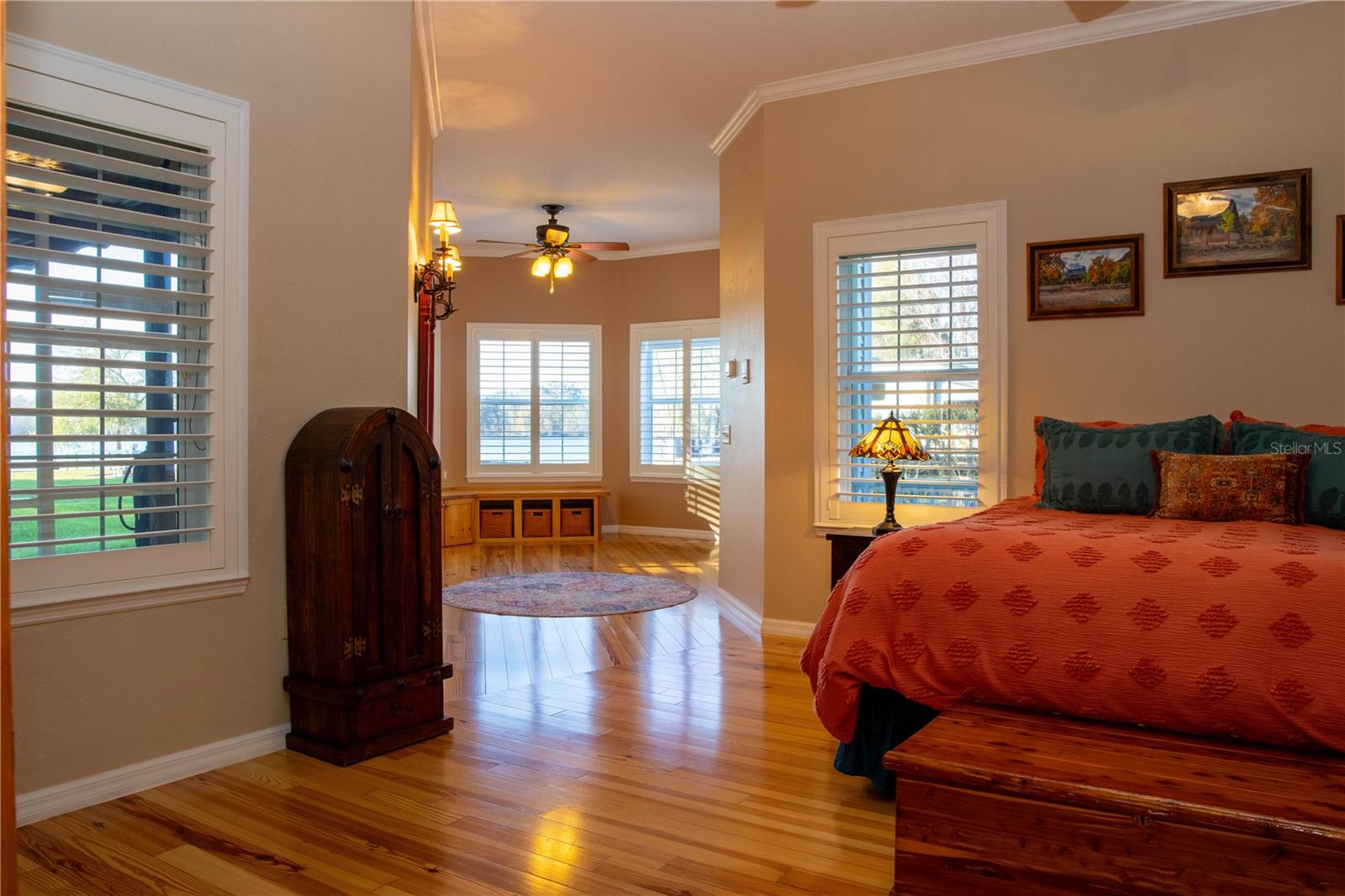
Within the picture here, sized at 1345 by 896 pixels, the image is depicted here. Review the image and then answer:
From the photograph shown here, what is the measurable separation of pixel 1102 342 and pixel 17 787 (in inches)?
170

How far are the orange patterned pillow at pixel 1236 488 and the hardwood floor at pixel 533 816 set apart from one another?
1486mm

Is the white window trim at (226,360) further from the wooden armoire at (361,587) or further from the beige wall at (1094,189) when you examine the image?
the beige wall at (1094,189)

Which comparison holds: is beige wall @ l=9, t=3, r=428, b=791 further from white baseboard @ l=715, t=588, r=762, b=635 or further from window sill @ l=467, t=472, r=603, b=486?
window sill @ l=467, t=472, r=603, b=486

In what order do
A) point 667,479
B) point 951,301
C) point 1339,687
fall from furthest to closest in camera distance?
point 667,479 < point 951,301 < point 1339,687

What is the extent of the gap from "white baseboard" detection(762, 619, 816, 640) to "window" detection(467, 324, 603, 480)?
15.5 ft

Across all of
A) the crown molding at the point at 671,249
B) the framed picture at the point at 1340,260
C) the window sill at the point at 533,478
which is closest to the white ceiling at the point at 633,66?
the framed picture at the point at 1340,260

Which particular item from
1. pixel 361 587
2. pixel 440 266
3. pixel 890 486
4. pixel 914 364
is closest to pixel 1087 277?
pixel 914 364

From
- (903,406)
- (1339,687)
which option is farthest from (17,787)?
(903,406)

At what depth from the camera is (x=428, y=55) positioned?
4.33m

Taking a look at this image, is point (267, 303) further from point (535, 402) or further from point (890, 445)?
point (535, 402)

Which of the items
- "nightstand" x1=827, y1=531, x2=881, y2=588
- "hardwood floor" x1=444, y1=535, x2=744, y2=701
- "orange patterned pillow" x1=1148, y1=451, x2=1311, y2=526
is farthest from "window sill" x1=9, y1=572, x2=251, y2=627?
"orange patterned pillow" x1=1148, y1=451, x2=1311, y2=526

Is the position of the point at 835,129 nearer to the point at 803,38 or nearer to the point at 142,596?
the point at 803,38

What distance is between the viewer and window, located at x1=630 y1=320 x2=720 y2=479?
359 inches

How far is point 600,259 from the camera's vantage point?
376 inches
